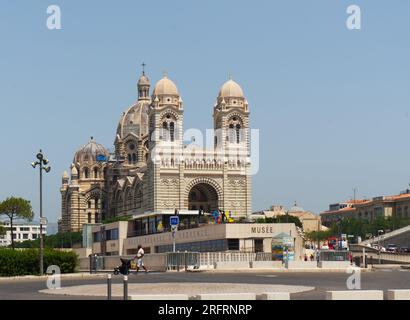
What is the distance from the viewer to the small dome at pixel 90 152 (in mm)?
179000

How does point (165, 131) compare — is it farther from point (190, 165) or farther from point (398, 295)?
point (398, 295)

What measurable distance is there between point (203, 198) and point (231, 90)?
16.7 meters

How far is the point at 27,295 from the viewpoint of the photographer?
2834cm

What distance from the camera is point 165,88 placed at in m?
142

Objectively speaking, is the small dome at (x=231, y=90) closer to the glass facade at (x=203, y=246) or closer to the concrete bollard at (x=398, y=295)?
the glass facade at (x=203, y=246)

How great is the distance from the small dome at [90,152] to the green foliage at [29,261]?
5094 inches

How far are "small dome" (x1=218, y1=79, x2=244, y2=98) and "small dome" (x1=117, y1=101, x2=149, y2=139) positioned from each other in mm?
26071

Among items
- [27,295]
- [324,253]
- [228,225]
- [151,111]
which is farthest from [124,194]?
→ [27,295]

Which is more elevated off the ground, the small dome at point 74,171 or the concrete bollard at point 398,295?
the small dome at point 74,171

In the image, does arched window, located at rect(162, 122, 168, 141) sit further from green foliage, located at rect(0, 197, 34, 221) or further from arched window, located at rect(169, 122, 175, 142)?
green foliage, located at rect(0, 197, 34, 221)

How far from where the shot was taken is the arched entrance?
139250 mm

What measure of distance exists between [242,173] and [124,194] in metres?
24.7

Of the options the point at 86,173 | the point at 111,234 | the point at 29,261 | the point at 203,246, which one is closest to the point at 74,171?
the point at 86,173

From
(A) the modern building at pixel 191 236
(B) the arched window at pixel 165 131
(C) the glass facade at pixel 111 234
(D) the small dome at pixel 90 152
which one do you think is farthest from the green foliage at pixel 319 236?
(C) the glass facade at pixel 111 234
